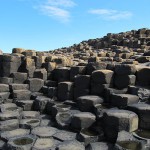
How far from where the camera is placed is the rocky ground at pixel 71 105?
612 centimetres

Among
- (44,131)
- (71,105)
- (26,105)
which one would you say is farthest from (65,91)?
(44,131)

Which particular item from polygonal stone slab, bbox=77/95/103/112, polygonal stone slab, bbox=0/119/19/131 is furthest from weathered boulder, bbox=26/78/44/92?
polygonal stone slab, bbox=0/119/19/131

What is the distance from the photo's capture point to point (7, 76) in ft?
35.1

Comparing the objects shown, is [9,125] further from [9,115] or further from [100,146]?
[100,146]

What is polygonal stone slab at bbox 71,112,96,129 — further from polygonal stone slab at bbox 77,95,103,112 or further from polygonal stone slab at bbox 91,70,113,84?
polygonal stone slab at bbox 91,70,113,84

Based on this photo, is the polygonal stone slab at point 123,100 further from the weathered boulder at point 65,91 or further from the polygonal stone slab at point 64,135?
the weathered boulder at point 65,91

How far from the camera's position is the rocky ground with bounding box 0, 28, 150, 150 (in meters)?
6.12

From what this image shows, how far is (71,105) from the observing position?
8719 millimetres

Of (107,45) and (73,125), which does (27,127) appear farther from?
A: (107,45)

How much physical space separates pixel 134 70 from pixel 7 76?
531cm

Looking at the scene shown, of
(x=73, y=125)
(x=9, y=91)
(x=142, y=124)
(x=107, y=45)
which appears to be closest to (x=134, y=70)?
(x=142, y=124)

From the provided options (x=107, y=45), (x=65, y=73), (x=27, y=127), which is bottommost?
(x=27, y=127)

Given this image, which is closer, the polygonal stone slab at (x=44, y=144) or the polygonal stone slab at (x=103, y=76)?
the polygonal stone slab at (x=44, y=144)

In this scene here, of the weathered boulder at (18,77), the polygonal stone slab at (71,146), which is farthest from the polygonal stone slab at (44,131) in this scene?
the weathered boulder at (18,77)
